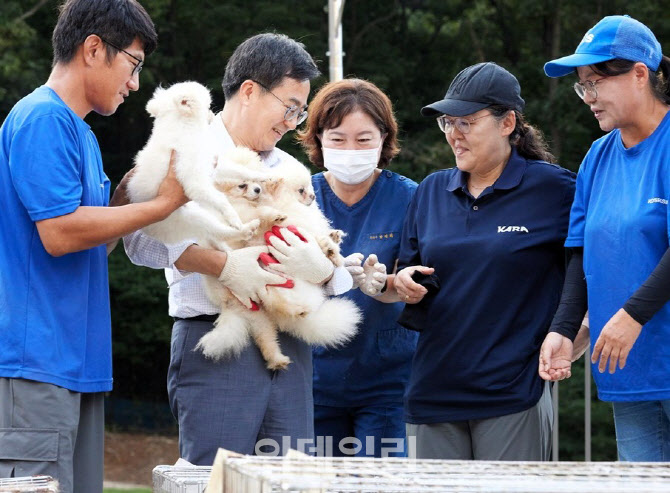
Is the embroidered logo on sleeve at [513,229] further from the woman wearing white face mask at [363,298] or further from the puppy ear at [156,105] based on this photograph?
the puppy ear at [156,105]

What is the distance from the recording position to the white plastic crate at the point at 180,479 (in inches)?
97.2

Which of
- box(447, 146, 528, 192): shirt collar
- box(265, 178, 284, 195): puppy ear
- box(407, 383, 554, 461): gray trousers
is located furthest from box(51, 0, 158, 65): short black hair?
box(407, 383, 554, 461): gray trousers

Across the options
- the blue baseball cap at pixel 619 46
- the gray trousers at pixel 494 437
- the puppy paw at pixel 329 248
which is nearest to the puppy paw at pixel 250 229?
the puppy paw at pixel 329 248

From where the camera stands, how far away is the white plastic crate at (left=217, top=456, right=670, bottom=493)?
6.20ft

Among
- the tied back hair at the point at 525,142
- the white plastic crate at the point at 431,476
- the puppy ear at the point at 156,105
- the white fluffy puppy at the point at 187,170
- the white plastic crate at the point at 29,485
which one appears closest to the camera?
the white plastic crate at the point at 431,476

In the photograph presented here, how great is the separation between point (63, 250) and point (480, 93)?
1834mm

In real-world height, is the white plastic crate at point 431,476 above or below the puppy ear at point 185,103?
below

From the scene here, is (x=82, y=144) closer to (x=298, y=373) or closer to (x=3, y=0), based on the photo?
(x=298, y=373)

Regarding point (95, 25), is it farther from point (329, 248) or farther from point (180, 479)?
point (180, 479)

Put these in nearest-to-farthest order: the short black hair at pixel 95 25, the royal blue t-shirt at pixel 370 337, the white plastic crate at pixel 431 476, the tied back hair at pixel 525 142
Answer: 1. the white plastic crate at pixel 431 476
2. the short black hair at pixel 95 25
3. the tied back hair at pixel 525 142
4. the royal blue t-shirt at pixel 370 337

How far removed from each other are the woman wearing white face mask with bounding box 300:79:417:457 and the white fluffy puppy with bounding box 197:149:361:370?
484 millimetres

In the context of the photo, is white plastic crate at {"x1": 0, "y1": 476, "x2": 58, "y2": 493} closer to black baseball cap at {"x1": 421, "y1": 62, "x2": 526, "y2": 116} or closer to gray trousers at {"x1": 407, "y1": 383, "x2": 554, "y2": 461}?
gray trousers at {"x1": 407, "y1": 383, "x2": 554, "y2": 461}

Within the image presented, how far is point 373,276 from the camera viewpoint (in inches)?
146

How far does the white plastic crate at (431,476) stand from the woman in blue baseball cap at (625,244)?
98 cm
